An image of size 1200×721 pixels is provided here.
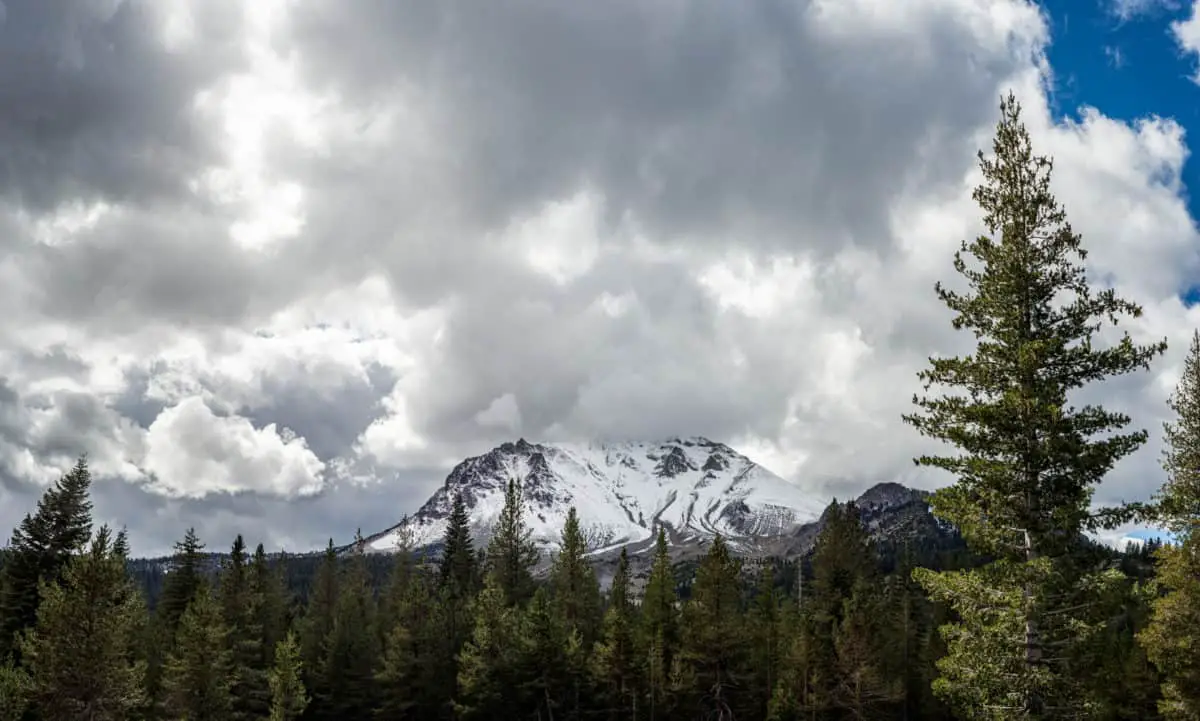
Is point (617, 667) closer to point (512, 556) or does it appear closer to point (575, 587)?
point (575, 587)

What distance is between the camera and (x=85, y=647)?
3441 cm

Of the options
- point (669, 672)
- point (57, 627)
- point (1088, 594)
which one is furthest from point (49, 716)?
point (1088, 594)

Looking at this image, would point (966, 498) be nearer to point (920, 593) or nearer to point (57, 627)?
point (57, 627)

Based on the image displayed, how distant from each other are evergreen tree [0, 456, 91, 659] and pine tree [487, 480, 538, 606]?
31069 mm

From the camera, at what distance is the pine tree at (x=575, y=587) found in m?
65.0

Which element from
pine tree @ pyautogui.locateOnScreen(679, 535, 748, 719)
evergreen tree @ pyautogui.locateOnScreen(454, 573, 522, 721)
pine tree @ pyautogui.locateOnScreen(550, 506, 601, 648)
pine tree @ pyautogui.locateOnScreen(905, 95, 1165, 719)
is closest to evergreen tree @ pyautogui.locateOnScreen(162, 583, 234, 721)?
evergreen tree @ pyautogui.locateOnScreen(454, 573, 522, 721)

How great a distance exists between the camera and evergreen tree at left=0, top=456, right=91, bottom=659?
45500mm

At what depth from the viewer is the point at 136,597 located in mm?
36906

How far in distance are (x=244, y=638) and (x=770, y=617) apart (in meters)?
39.1

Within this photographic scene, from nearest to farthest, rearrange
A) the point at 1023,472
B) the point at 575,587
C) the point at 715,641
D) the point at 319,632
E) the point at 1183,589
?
1. the point at 1023,472
2. the point at 1183,589
3. the point at 715,641
4. the point at 575,587
5. the point at 319,632

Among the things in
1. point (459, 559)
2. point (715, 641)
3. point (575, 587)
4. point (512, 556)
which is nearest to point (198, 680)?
point (512, 556)

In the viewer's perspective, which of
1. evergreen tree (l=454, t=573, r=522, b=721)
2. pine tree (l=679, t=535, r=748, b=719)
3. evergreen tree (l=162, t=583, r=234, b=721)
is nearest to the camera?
evergreen tree (l=162, t=583, r=234, b=721)

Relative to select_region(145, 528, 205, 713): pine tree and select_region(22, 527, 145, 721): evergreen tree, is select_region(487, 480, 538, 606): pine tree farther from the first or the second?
select_region(22, 527, 145, 721): evergreen tree

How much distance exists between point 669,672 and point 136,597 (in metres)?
32.8
